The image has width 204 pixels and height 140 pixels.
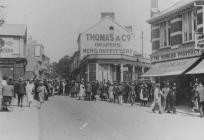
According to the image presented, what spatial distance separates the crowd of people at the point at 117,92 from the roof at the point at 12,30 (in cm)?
990

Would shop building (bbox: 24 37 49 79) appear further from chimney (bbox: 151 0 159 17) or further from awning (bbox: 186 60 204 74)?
awning (bbox: 186 60 204 74)

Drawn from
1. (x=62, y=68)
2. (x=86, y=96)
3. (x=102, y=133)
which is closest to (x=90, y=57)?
(x=86, y=96)

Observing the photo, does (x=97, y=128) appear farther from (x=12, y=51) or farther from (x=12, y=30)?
(x=12, y=30)

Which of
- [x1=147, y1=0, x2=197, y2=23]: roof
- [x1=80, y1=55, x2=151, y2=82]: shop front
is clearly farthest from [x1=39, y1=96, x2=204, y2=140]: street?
[x1=80, y1=55, x2=151, y2=82]: shop front

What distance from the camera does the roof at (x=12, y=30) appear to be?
4536cm

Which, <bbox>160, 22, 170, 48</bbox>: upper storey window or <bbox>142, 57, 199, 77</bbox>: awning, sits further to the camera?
<bbox>160, 22, 170, 48</bbox>: upper storey window

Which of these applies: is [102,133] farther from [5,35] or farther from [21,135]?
[5,35]

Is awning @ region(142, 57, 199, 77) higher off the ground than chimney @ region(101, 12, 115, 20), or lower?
lower

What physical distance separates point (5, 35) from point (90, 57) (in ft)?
33.5

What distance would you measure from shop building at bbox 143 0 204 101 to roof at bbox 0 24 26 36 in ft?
68.6

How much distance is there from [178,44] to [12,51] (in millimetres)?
24472

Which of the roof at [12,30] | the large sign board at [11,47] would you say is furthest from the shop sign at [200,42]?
the roof at [12,30]

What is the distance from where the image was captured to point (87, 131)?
41.3 ft

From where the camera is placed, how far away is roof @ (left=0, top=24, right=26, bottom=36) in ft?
149
